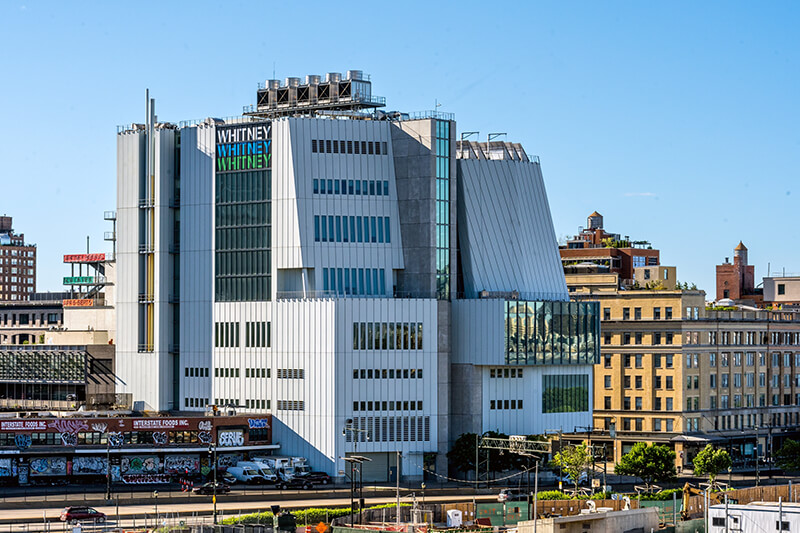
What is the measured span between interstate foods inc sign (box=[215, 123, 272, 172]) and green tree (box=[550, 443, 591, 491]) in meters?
48.1

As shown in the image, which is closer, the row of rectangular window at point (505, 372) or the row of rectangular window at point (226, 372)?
the row of rectangular window at point (505, 372)

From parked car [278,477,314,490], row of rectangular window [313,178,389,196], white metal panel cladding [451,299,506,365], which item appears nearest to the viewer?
parked car [278,477,314,490]

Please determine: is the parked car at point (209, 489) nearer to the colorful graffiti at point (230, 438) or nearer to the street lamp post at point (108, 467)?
the street lamp post at point (108, 467)

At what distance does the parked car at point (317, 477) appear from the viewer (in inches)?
6653

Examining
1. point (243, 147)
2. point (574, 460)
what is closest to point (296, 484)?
point (574, 460)

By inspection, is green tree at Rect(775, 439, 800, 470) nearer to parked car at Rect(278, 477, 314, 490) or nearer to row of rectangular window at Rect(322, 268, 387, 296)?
row of rectangular window at Rect(322, 268, 387, 296)

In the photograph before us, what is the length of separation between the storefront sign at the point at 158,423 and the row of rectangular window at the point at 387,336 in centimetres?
2121

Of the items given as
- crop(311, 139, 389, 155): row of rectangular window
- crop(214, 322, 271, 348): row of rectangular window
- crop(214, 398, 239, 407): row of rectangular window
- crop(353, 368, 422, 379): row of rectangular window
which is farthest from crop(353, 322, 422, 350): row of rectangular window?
crop(311, 139, 389, 155): row of rectangular window

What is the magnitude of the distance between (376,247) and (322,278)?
7644 millimetres

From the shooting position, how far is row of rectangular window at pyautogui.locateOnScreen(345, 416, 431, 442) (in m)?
174

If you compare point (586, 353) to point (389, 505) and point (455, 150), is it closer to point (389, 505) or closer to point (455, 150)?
point (455, 150)

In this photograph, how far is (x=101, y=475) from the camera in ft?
547

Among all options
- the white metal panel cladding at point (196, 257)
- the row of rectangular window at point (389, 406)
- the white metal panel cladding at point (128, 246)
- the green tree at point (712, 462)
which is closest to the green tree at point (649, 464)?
the green tree at point (712, 462)

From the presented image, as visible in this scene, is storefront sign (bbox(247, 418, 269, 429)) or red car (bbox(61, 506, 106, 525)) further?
storefront sign (bbox(247, 418, 269, 429))
